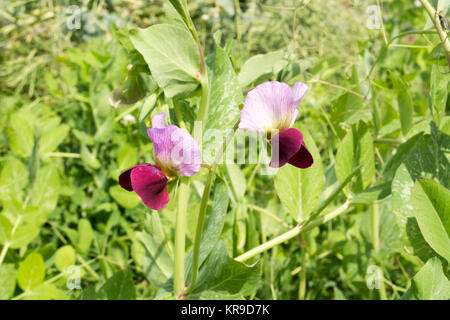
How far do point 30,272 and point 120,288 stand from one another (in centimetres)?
18

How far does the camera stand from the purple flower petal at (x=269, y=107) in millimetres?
291

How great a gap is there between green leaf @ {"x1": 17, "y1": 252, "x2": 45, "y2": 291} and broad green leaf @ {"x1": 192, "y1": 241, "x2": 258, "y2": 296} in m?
0.29

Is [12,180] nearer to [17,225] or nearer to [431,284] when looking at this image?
[17,225]

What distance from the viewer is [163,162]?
315 mm

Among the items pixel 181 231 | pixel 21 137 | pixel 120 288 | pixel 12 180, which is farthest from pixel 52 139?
pixel 181 231

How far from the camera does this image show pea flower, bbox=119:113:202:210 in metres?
0.30

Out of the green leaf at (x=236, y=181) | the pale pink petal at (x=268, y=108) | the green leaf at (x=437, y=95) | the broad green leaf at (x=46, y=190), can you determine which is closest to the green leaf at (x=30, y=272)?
the broad green leaf at (x=46, y=190)

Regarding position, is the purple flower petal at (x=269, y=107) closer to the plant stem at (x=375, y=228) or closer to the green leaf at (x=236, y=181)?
the green leaf at (x=236, y=181)

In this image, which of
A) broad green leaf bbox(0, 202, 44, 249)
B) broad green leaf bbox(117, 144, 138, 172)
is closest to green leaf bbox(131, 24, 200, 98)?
broad green leaf bbox(0, 202, 44, 249)

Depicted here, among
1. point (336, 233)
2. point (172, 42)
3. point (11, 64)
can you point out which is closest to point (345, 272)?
point (336, 233)

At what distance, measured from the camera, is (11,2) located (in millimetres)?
1534

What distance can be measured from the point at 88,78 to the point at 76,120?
9cm

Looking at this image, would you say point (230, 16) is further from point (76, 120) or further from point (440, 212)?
point (440, 212)

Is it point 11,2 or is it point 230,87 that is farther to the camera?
point 11,2
